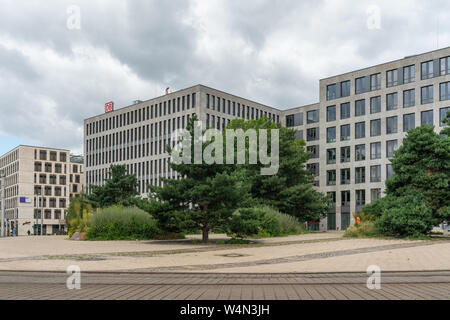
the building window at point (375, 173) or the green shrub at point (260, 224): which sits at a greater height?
the building window at point (375, 173)

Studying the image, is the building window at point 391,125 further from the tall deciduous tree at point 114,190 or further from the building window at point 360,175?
the tall deciduous tree at point 114,190

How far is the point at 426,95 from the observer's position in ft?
206

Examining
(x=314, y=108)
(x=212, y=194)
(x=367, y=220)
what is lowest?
(x=367, y=220)

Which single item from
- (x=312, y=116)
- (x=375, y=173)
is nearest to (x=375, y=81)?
(x=375, y=173)

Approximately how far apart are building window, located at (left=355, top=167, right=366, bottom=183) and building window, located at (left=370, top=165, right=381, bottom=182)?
3.74 feet

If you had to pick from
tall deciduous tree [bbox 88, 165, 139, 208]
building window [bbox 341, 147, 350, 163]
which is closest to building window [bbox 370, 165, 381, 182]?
building window [bbox 341, 147, 350, 163]

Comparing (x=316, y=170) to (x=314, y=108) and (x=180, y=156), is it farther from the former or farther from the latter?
(x=180, y=156)

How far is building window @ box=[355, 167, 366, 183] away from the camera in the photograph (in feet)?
224

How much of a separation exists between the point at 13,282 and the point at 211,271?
15.3ft

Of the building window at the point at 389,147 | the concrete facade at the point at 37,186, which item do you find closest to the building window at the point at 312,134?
the building window at the point at 389,147

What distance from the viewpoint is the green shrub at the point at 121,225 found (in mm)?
29172

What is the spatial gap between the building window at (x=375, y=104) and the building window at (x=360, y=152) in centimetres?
502

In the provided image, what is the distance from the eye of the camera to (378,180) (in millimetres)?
66250
